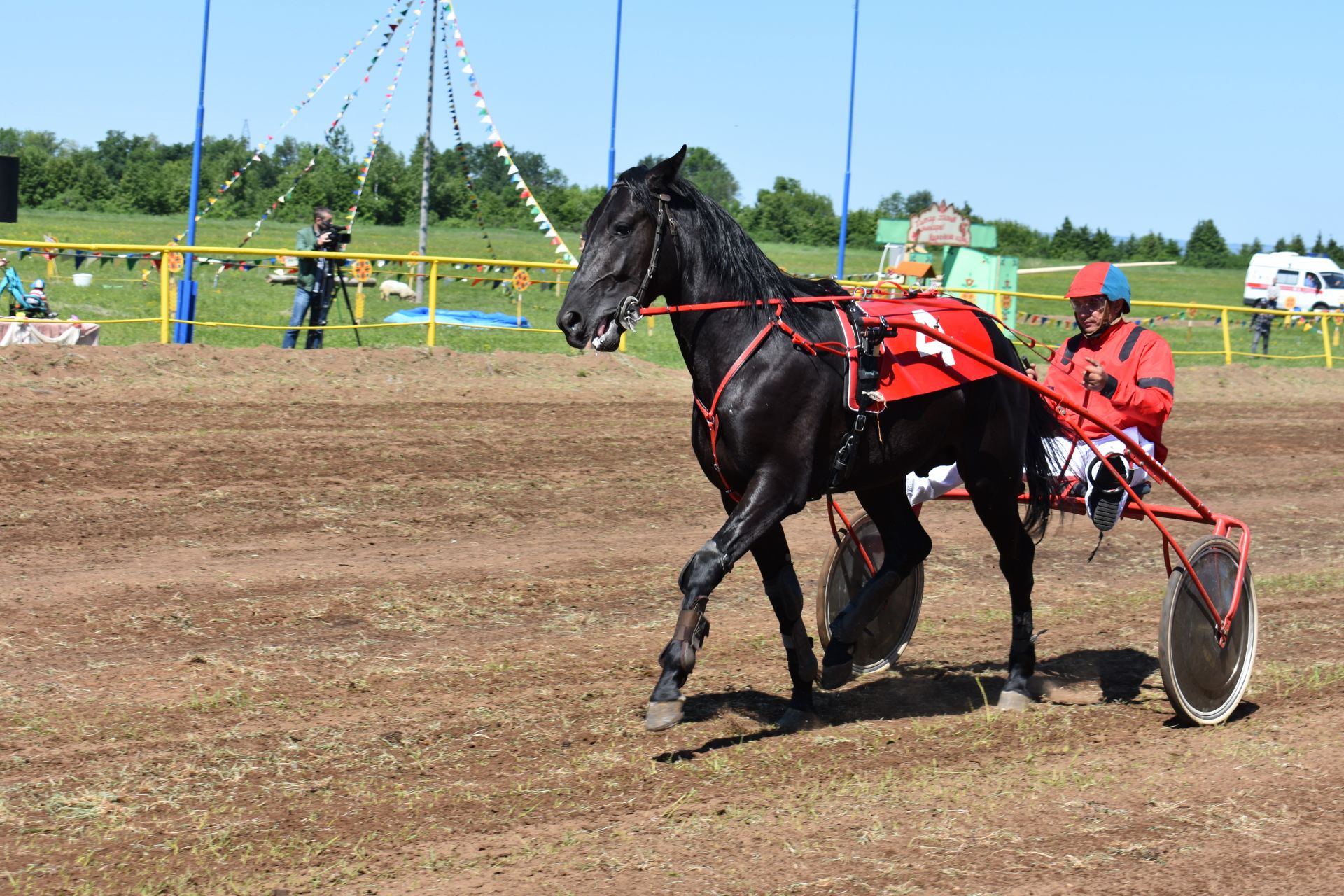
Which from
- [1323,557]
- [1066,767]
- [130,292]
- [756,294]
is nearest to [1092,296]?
[756,294]

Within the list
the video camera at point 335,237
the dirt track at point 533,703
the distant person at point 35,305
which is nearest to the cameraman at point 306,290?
the video camera at point 335,237

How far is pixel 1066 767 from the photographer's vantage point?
475cm

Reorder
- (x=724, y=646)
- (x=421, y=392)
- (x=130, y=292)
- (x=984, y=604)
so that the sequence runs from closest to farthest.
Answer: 1. (x=724, y=646)
2. (x=984, y=604)
3. (x=421, y=392)
4. (x=130, y=292)

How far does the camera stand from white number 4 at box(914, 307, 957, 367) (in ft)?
17.2

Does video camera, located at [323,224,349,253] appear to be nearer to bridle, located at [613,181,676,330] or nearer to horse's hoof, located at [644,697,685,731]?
bridle, located at [613,181,676,330]

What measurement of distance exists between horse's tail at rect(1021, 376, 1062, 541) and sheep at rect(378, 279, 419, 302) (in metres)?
18.6

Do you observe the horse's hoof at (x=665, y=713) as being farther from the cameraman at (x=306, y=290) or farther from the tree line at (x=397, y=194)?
the tree line at (x=397, y=194)

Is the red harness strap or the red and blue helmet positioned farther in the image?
the red and blue helmet

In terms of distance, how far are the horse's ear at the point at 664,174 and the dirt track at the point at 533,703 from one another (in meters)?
2.01

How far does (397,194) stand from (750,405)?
3946 centimetres

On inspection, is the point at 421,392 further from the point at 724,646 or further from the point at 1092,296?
the point at 1092,296

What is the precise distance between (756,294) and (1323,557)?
5.91m

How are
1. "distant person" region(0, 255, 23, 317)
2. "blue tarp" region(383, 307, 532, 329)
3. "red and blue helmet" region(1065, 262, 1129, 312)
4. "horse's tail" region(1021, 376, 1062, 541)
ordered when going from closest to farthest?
"red and blue helmet" region(1065, 262, 1129, 312) < "horse's tail" region(1021, 376, 1062, 541) < "distant person" region(0, 255, 23, 317) < "blue tarp" region(383, 307, 532, 329)

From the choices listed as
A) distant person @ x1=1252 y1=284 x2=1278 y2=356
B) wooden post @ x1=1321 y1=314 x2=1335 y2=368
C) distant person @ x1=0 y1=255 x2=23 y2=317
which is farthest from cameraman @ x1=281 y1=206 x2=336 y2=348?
wooden post @ x1=1321 y1=314 x2=1335 y2=368
